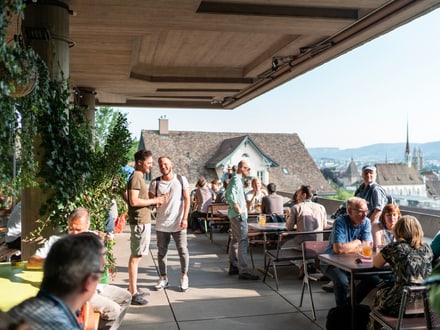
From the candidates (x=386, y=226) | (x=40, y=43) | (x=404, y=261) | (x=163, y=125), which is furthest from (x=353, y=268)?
(x=163, y=125)

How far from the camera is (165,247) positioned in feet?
20.5

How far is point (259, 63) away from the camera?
9391mm

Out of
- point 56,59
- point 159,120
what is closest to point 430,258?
point 56,59

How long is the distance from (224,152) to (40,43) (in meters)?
38.1

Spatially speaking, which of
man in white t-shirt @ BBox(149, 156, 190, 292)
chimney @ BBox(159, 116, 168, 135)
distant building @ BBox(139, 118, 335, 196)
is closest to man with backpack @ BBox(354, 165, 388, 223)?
man in white t-shirt @ BBox(149, 156, 190, 292)

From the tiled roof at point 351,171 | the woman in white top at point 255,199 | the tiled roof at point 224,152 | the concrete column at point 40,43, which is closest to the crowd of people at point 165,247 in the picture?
the concrete column at point 40,43

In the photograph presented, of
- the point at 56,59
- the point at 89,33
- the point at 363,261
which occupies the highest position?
the point at 89,33

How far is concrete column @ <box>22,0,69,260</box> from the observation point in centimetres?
445

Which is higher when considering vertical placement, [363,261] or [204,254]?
[363,261]

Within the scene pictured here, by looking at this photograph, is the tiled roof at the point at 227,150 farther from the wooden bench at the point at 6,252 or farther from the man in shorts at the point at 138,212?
the man in shorts at the point at 138,212

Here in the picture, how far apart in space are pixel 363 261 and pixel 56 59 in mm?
3469

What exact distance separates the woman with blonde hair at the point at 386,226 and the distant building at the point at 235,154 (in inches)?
1299

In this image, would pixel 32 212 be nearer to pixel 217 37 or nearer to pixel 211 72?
pixel 217 37

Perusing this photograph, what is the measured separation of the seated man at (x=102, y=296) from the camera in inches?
150
